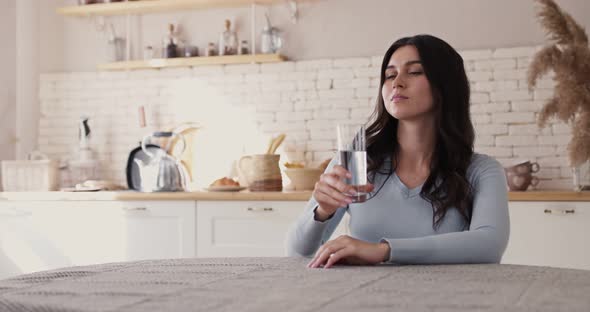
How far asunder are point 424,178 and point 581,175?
2.30 m

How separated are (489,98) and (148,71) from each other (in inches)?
83.0

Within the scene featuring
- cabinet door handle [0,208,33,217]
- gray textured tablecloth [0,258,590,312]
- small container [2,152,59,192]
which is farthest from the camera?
small container [2,152,59,192]

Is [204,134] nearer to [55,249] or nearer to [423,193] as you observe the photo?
[55,249]

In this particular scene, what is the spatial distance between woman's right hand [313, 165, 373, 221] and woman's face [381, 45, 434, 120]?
0.39 metres

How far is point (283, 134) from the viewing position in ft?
15.1

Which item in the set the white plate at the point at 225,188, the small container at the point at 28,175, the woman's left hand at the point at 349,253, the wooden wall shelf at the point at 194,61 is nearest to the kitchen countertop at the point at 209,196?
the white plate at the point at 225,188

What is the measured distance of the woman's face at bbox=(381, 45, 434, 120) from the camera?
2084mm

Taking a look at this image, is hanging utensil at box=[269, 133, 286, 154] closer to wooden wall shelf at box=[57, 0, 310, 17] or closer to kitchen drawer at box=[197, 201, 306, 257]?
kitchen drawer at box=[197, 201, 306, 257]

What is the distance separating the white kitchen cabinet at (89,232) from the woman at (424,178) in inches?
84.3

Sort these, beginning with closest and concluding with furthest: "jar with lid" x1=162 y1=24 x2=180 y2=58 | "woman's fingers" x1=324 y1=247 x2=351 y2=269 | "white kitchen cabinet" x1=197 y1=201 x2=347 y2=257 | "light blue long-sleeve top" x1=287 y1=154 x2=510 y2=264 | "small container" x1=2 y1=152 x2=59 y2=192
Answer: "woman's fingers" x1=324 y1=247 x2=351 y2=269, "light blue long-sleeve top" x1=287 y1=154 x2=510 y2=264, "white kitchen cabinet" x1=197 y1=201 x2=347 y2=257, "small container" x1=2 y1=152 x2=59 y2=192, "jar with lid" x1=162 y1=24 x2=180 y2=58

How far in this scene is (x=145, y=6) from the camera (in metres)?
4.81

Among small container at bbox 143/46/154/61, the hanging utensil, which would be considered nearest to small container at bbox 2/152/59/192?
small container at bbox 143/46/154/61

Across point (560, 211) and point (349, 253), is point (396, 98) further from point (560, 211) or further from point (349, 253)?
point (560, 211)

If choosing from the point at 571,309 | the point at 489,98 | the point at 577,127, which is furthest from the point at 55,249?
the point at 571,309
